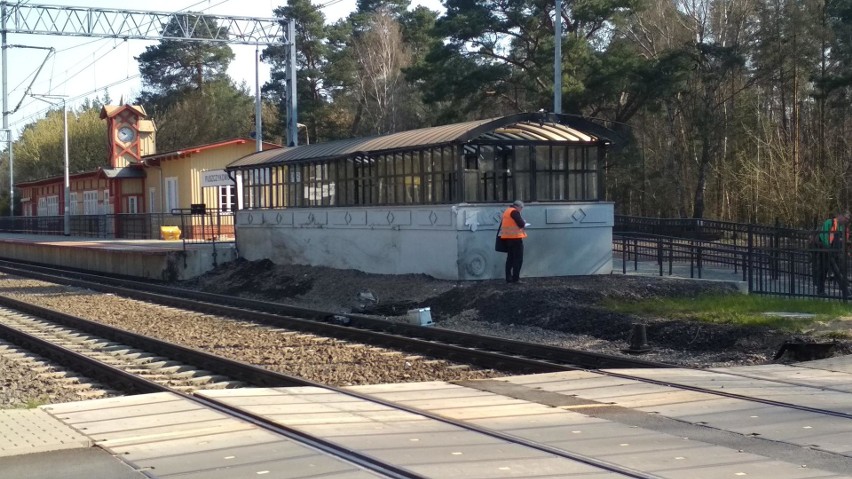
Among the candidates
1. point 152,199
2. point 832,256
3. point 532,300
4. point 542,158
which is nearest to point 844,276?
point 832,256

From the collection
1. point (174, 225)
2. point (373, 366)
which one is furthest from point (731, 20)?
point (373, 366)

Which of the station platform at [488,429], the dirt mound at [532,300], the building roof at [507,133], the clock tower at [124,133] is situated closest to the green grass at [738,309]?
the dirt mound at [532,300]

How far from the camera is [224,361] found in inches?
531

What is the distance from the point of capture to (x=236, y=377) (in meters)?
13.0

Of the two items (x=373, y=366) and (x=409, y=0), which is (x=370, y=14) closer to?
(x=409, y=0)

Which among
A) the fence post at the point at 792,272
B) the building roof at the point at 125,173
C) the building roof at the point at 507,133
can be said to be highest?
the building roof at the point at 125,173

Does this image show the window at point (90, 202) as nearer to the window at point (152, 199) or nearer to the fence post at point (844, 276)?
the window at point (152, 199)

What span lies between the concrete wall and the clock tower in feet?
127

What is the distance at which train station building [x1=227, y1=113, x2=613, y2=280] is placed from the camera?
2277cm

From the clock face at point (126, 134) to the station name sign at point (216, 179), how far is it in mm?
27580

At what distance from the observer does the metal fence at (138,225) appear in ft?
149

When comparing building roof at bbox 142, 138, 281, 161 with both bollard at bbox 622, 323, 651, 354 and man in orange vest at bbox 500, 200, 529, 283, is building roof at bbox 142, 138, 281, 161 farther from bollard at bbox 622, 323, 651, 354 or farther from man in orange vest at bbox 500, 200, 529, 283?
bollard at bbox 622, 323, 651, 354

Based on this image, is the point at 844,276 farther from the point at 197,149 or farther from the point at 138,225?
the point at 138,225

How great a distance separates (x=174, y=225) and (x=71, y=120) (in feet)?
142
